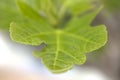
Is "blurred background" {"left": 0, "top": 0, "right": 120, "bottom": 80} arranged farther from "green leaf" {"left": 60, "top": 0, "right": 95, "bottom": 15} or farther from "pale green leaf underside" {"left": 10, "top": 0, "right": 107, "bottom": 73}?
"pale green leaf underside" {"left": 10, "top": 0, "right": 107, "bottom": 73}

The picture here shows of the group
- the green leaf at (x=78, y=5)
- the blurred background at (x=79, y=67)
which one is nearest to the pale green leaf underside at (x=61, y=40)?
the green leaf at (x=78, y=5)

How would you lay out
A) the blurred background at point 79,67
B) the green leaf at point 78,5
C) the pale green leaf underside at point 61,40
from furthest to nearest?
the blurred background at point 79,67 → the green leaf at point 78,5 → the pale green leaf underside at point 61,40

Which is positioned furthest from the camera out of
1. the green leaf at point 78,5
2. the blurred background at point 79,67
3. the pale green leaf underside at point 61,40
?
the blurred background at point 79,67

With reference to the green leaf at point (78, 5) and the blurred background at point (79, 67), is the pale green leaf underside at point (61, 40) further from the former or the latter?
the blurred background at point (79, 67)

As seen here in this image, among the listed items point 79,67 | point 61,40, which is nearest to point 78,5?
point 61,40

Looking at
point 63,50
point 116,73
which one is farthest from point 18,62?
point 63,50

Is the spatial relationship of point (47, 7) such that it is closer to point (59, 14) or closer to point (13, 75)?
point (59, 14)

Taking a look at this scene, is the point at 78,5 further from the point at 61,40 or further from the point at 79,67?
the point at 79,67
